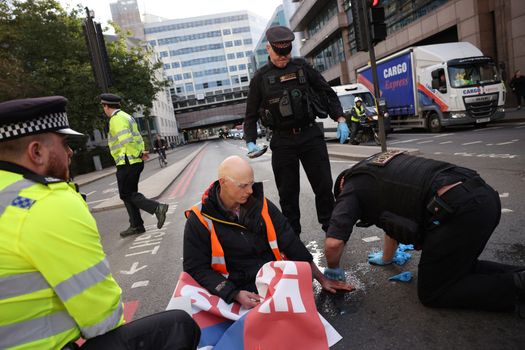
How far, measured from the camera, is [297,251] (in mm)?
2461

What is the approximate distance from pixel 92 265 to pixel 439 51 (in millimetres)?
15733

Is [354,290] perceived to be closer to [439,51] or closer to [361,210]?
[361,210]

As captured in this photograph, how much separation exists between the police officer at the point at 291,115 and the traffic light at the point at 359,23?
11.8ft

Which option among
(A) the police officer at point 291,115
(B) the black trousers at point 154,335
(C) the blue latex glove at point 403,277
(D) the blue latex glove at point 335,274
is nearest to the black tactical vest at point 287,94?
(A) the police officer at point 291,115

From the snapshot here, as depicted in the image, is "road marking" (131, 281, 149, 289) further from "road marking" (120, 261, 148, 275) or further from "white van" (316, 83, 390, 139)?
"white van" (316, 83, 390, 139)

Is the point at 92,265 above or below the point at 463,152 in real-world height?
above

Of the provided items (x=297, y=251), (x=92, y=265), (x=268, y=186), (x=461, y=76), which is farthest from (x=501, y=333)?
(x=461, y=76)

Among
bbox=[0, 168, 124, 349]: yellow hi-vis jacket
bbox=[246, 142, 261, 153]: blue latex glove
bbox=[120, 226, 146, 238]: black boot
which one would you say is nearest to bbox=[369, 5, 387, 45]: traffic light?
bbox=[246, 142, 261, 153]: blue latex glove

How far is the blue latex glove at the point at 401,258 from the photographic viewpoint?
10.2 ft

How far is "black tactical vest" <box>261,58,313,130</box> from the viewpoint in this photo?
349 centimetres

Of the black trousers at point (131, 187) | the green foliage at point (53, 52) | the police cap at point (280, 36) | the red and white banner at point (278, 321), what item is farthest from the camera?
the green foliage at point (53, 52)

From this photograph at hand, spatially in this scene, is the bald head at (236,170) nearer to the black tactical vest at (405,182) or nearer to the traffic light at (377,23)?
the black tactical vest at (405,182)

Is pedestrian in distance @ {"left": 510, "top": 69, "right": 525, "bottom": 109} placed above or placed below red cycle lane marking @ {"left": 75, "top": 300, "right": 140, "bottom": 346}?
above

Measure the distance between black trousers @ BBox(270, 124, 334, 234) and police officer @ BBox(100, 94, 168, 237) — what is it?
228cm
